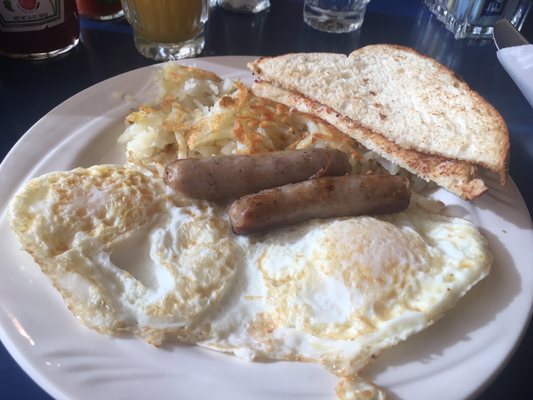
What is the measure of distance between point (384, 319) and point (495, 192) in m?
0.92

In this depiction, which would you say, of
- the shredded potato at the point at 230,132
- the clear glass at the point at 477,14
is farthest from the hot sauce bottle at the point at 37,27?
the clear glass at the point at 477,14

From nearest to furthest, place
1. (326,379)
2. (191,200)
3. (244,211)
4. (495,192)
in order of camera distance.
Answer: (326,379), (244,211), (191,200), (495,192)

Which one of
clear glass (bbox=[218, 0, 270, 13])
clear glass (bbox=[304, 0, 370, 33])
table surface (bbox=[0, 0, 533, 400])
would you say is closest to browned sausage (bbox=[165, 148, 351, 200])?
table surface (bbox=[0, 0, 533, 400])

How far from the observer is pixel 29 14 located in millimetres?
2574

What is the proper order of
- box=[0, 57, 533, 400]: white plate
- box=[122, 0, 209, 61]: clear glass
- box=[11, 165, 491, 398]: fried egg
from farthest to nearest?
1. box=[122, 0, 209, 61]: clear glass
2. box=[11, 165, 491, 398]: fried egg
3. box=[0, 57, 533, 400]: white plate

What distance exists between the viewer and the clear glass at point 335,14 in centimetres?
336

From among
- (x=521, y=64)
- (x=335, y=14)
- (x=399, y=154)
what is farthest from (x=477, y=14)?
(x=399, y=154)

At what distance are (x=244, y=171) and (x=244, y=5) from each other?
2161mm

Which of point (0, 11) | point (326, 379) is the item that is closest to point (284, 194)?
point (326, 379)

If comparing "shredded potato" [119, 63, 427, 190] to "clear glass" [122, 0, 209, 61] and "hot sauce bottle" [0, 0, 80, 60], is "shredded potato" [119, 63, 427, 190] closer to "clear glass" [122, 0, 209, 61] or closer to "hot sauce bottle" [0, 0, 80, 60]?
"clear glass" [122, 0, 209, 61]

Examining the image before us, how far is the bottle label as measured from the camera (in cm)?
252

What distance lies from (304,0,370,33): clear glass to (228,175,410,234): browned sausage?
1903 mm

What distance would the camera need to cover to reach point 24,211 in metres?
1.63

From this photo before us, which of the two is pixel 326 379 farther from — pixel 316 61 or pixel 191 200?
pixel 316 61
